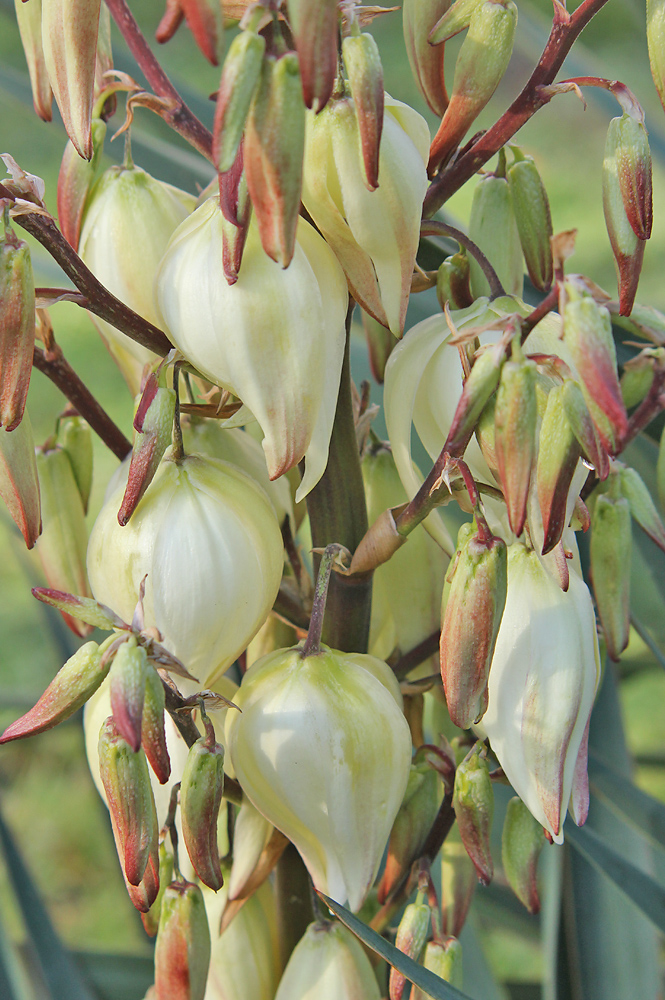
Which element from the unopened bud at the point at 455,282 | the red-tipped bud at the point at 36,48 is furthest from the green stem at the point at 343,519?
the red-tipped bud at the point at 36,48

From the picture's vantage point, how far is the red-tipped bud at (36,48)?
345 millimetres

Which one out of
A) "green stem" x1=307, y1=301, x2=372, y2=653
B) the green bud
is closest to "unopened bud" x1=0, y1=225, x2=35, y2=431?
"green stem" x1=307, y1=301, x2=372, y2=653

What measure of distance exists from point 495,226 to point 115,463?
1455 mm

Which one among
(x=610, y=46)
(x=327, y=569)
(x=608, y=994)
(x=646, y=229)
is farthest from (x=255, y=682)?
(x=610, y=46)

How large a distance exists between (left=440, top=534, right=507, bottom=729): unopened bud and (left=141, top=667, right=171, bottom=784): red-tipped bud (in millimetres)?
85

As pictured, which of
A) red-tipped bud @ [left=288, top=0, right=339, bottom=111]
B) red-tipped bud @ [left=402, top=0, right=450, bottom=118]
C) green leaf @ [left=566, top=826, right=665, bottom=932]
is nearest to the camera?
red-tipped bud @ [left=288, top=0, right=339, bottom=111]

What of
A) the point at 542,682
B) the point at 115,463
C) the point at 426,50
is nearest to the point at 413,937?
the point at 542,682

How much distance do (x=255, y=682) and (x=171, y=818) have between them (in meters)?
0.07

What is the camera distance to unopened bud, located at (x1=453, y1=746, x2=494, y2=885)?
1.14ft

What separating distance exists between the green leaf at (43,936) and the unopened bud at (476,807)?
0.28m

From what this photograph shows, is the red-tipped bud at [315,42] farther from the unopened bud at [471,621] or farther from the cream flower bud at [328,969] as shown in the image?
the cream flower bud at [328,969]

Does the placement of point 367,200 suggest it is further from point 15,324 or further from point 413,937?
point 413,937

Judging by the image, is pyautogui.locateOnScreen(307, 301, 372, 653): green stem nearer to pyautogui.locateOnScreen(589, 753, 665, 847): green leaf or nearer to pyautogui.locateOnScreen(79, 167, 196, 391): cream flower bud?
pyautogui.locateOnScreen(79, 167, 196, 391): cream flower bud

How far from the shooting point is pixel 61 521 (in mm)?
399
